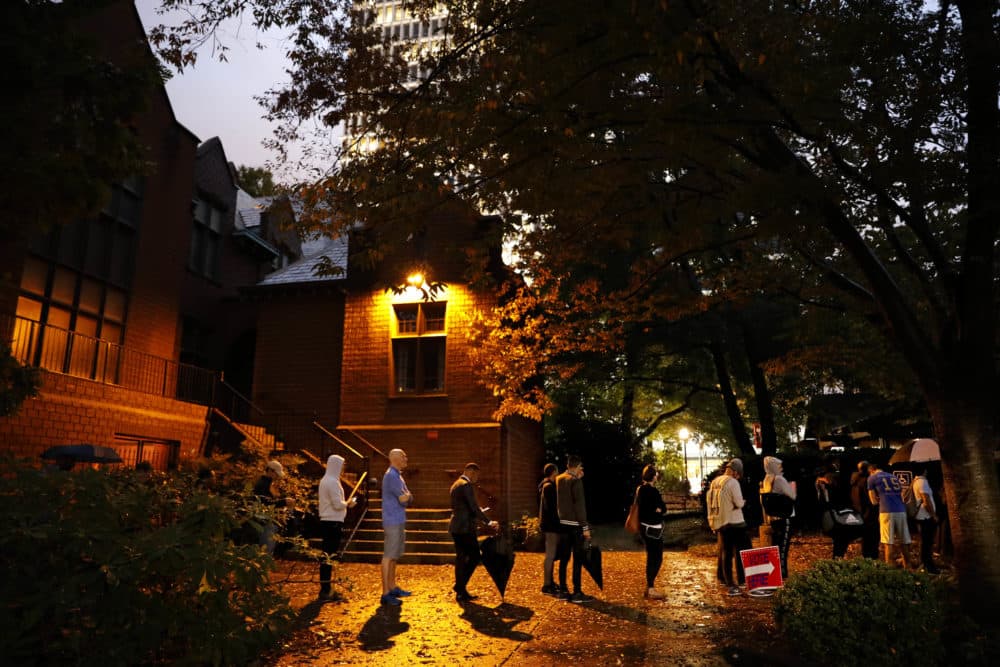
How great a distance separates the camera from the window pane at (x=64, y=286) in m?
16.2

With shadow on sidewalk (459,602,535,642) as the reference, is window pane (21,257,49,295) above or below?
above

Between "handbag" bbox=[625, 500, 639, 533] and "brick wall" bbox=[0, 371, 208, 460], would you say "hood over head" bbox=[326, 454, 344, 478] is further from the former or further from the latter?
"brick wall" bbox=[0, 371, 208, 460]

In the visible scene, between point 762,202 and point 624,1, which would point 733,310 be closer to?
point 762,202

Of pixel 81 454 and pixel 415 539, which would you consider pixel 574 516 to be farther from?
pixel 81 454

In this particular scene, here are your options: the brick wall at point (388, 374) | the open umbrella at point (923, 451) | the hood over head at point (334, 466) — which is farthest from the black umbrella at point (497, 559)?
the open umbrella at point (923, 451)

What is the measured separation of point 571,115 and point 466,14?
2.08 meters

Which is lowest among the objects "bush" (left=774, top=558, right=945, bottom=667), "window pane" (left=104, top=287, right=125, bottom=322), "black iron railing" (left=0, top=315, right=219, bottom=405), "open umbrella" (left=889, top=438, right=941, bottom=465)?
"bush" (left=774, top=558, right=945, bottom=667)

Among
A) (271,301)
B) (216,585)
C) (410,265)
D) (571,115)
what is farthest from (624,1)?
(271,301)

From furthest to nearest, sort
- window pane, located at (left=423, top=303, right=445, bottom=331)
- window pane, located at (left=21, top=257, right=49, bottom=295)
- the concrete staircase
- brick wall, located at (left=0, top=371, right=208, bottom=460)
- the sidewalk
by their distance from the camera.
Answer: window pane, located at (left=423, top=303, right=445, bottom=331)
window pane, located at (left=21, top=257, right=49, bottom=295)
the concrete staircase
brick wall, located at (left=0, top=371, right=208, bottom=460)
the sidewalk

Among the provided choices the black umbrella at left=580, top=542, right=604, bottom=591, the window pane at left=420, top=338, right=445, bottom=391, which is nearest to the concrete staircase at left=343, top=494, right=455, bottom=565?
the window pane at left=420, top=338, right=445, bottom=391

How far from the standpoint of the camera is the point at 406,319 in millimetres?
19406

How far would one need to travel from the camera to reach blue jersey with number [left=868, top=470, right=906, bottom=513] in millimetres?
11406

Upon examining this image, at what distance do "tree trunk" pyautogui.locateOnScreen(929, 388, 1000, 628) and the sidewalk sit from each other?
229 centimetres

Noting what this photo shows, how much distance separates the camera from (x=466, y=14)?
8672mm
